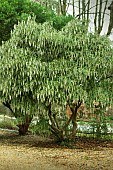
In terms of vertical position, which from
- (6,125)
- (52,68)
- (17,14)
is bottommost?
(6,125)

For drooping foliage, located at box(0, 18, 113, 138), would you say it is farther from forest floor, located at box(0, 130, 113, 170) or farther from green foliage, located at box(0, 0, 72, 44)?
green foliage, located at box(0, 0, 72, 44)

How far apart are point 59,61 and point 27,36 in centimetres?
111

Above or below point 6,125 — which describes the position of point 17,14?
above

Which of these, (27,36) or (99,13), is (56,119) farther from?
(99,13)

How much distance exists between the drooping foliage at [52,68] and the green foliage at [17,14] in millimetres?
2082

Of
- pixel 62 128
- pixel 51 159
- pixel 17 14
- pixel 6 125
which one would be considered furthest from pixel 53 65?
pixel 6 125

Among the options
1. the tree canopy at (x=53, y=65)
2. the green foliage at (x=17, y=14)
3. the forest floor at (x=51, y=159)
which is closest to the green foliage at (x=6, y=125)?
the green foliage at (x=17, y=14)

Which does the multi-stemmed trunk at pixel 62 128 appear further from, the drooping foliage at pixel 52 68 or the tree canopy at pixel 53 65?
the tree canopy at pixel 53 65

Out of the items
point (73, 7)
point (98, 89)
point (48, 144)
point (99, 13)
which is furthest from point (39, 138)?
point (73, 7)

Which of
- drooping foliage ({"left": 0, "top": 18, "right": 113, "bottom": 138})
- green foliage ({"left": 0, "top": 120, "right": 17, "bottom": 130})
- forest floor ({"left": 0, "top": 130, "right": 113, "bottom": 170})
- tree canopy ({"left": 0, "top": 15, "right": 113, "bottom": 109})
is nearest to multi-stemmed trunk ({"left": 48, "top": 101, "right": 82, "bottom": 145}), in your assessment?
forest floor ({"left": 0, "top": 130, "right": 113, "bottom": 170})

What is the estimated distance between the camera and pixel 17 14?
12.5m

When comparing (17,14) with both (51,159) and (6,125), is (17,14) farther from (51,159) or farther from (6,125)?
(51,159)

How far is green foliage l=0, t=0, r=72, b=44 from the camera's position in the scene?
40.4ft

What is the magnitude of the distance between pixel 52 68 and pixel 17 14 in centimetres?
360
